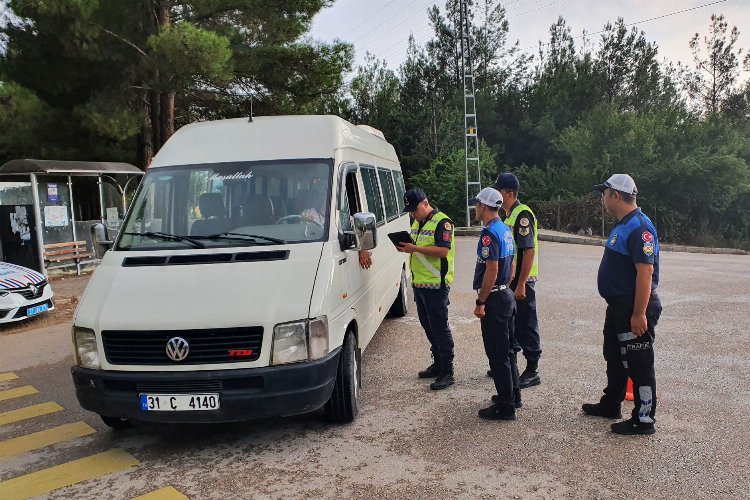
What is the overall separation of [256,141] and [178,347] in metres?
2.03

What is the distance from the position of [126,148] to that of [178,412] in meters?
17.3

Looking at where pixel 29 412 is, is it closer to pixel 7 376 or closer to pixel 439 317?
pixel 7 376

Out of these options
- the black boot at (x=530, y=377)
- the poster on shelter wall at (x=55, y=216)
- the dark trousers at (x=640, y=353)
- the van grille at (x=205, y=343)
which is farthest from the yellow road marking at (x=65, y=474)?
the poster on shelter wall at (x=55, y=216)

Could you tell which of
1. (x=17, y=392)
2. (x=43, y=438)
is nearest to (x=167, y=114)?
(x=17, y=392)

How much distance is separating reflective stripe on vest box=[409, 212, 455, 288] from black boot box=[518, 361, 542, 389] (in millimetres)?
1092

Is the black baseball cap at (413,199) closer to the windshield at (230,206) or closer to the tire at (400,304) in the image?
the windshield at (230,206)

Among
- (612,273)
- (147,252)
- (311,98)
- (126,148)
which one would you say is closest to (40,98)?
(126,148)

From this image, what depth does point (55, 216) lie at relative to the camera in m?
13.5

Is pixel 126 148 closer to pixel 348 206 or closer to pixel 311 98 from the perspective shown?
pixel 311 98

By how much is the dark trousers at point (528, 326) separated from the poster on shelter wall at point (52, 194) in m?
12.1

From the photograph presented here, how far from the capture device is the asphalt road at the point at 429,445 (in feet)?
11.7

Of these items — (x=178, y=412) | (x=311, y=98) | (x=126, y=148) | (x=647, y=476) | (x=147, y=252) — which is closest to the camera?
(x=647, y=476)

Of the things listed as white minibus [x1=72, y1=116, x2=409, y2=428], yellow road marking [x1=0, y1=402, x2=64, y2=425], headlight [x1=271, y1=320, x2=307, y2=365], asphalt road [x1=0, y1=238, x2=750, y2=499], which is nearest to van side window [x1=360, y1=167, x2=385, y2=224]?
white minibus [x1=72, y1=116, x2=409, y2=428]

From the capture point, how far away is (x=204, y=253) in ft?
14.0
